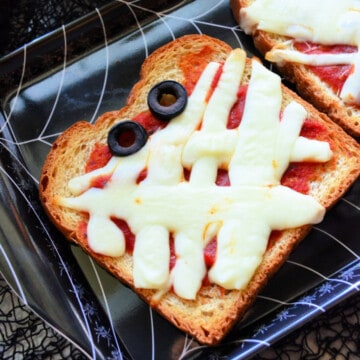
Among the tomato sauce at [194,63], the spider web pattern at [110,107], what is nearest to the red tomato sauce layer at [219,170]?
the tomato sauce at [194,63]

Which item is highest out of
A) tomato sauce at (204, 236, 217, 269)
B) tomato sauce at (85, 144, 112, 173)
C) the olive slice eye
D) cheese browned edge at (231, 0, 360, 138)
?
the olive slice eye

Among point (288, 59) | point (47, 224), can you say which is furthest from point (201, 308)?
point (288, 59)

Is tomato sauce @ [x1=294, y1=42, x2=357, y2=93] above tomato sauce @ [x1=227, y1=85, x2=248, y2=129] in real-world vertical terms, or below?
below

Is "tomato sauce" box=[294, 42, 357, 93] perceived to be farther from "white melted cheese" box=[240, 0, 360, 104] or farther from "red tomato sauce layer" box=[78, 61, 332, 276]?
"red tomato sauce layer" box=[78, 61, 332, 276]

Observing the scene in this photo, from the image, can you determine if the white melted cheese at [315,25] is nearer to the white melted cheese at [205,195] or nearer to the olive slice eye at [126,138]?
the white melted cheese at [205,195]

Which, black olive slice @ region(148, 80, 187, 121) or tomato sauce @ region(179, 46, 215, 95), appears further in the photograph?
tomato sauce @ region(179, 46, 215, 95)

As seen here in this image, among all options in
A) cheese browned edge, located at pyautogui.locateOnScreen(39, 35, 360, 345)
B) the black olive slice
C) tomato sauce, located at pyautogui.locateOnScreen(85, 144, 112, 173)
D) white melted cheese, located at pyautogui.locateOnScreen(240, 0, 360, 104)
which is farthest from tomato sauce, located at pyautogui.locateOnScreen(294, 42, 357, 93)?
tomato sauce, located at pyautogui.locateOnScreen(85, 144, 112, 173)
